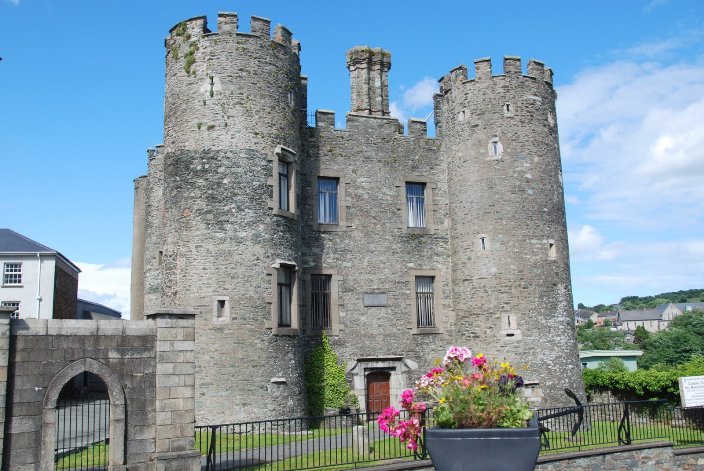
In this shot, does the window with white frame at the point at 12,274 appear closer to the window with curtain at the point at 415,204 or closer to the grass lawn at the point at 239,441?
the grass lawn at the point at 239,441

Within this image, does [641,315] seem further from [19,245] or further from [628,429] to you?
[628,429]

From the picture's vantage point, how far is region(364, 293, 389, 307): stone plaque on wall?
23.0 metres

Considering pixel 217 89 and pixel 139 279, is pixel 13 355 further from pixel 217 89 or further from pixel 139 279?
pixel 139 279

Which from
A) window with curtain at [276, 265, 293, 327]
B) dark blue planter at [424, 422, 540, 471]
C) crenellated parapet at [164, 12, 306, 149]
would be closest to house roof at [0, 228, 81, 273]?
crenellated parapet at [164, 12, 306, 149]

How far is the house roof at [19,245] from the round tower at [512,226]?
2306cm

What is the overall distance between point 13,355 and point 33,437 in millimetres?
1518

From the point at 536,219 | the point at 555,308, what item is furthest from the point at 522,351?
the point at 536,219

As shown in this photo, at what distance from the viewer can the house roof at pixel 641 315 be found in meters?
151

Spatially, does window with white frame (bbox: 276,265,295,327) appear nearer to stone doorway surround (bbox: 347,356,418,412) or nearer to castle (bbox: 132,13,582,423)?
castle (bbox: 132,13,582,423)

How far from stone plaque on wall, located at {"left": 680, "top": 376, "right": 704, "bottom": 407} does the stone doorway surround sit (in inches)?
329

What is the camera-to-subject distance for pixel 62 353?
41.2ft

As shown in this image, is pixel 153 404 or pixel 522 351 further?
pixel 522 351

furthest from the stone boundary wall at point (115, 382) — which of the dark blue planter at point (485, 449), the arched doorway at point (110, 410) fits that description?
the dark blue planter at point (485, 449)

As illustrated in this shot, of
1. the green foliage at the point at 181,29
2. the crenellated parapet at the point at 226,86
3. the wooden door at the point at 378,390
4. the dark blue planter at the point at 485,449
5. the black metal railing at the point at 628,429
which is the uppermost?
the green foliage at the point at 181,29
